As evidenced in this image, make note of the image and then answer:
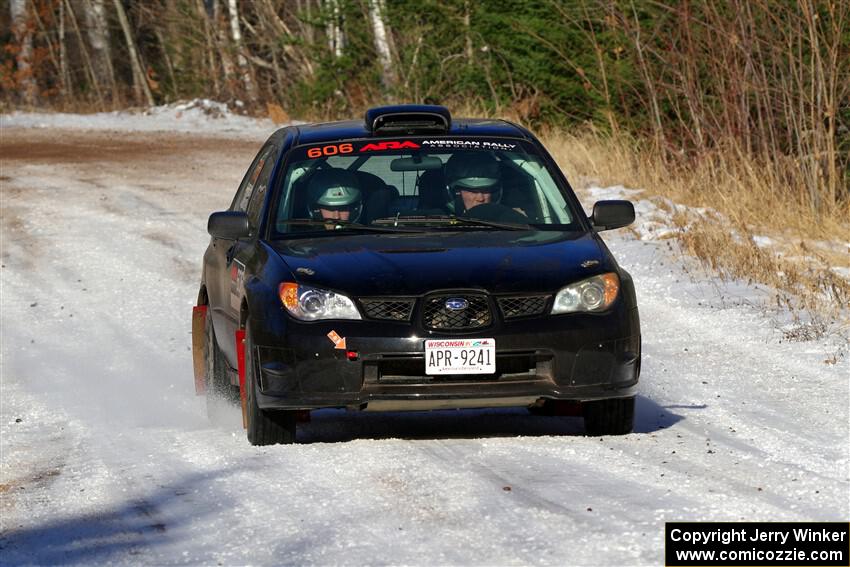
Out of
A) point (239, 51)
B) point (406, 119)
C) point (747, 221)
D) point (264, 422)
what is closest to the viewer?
point (264, 422)

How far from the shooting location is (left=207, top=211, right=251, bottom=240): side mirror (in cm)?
854

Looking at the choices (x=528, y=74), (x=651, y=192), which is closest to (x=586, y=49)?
(x=528, y=74)

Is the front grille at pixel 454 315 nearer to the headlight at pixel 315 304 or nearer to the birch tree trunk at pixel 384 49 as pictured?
the headlight at pixel 315 304

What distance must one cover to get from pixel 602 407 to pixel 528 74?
60.6 ft

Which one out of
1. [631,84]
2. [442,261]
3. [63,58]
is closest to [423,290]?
[442,261]

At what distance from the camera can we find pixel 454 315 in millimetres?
7430

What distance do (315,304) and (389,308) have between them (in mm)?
336

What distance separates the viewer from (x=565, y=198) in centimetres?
883

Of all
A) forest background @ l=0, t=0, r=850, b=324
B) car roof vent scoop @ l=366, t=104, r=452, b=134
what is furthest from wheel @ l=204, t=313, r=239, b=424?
forest background @ l=0, t=0, r=850, b=324

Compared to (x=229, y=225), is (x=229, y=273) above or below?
below

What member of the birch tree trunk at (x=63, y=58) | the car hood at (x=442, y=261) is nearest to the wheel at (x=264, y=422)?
the car hood at (x=442, y=261)

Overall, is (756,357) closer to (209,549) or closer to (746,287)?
(746,287)

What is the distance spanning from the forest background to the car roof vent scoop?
426cm

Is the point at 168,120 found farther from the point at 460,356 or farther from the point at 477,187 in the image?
the point at 460,356
